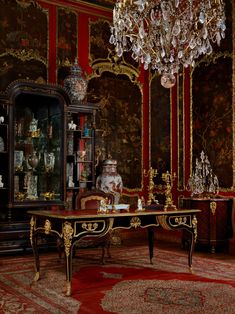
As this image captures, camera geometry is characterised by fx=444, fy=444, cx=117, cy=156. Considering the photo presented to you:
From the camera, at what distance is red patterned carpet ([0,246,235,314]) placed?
408cm

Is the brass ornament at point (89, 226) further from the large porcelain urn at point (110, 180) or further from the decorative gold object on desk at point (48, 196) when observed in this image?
the large porcelain urn at point (110, 180)

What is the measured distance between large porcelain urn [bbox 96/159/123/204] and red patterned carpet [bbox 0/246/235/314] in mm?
1536

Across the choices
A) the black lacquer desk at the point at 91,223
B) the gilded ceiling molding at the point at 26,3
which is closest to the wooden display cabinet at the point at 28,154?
the gilded ceiling molding at the point at 26,3

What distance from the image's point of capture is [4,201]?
22.7ft

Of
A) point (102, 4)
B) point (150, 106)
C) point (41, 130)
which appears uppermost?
point (102, 4)

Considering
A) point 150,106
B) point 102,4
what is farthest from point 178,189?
point 102,4

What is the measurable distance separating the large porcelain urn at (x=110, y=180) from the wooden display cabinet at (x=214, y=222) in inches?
55.2

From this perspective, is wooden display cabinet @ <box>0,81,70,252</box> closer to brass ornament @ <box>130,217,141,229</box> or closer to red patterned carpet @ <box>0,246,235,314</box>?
red patterned carpet @ <box>0,246,235,314</box>

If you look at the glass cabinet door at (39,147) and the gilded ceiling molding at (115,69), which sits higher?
the gilded ceiling molding at (115,69)

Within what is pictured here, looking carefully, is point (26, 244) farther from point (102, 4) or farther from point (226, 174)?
point (102, 4)

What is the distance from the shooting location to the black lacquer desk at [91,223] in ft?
14.8

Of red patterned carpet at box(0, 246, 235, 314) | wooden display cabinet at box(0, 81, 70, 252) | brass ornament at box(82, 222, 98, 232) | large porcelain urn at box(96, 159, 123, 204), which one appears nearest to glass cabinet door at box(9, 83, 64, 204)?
wooden display cabinet at box(0, 81, 70, 252)

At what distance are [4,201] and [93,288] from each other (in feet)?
8.94

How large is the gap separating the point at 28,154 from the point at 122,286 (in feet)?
10.5
